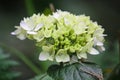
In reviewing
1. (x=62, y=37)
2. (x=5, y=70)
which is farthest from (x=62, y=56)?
(x=5, y=70)

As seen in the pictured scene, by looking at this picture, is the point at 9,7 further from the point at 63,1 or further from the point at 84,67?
the point at 84,67

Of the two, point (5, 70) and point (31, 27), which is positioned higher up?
point (31, 27)

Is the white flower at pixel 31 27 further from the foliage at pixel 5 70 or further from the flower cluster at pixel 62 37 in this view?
the foliage at pixel 5 70

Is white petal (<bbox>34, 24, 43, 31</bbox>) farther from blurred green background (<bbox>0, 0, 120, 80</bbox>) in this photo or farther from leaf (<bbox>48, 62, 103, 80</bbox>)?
blurred green background (<bbox>0, 0, 120, 80</bbox>)

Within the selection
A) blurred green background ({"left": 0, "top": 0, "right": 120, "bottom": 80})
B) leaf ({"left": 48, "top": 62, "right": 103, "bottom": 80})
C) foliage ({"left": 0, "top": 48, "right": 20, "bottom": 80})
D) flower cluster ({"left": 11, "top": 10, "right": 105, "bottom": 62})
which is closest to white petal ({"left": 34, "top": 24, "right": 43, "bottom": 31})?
flower cluster ({"left": 11, "top": 10, "right": 105, "bottom": 62})

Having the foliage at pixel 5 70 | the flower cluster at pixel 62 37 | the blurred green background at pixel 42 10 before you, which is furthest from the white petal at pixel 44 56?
the blurred green background at pixel 42 10

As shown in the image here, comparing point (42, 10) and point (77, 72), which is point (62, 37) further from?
point (42, 10)
